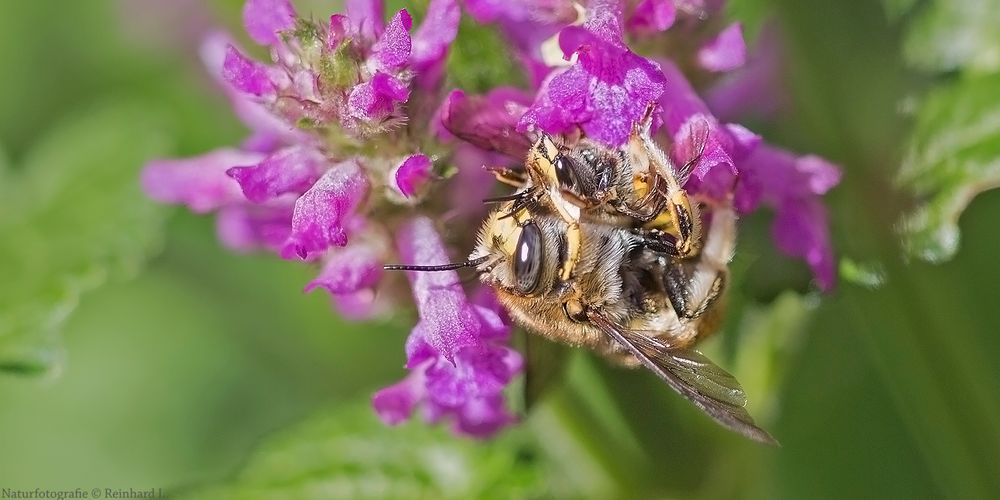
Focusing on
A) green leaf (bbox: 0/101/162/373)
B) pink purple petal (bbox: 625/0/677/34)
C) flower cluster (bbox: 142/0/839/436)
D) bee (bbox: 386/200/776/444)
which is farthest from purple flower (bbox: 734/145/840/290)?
green leaf (bbox: 0/101/162/373)

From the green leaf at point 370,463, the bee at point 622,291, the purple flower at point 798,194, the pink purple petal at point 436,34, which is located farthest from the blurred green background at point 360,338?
the pink purple petal at point 436,34

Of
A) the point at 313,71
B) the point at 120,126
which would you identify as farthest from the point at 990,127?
the point at 120,126

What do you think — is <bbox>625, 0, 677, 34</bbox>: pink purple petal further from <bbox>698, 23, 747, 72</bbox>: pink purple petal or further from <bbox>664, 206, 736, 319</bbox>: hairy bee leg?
<bbox>664, 206, 736, 319</bbox>: hairy bee leg

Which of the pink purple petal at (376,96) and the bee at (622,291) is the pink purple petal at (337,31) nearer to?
the pink purple petal at (376,96)

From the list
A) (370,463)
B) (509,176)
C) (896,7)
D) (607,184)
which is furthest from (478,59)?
(370,463)

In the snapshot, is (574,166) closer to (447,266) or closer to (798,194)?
(447,266)

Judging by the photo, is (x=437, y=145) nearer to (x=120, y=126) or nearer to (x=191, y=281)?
(x=120, y=126)
